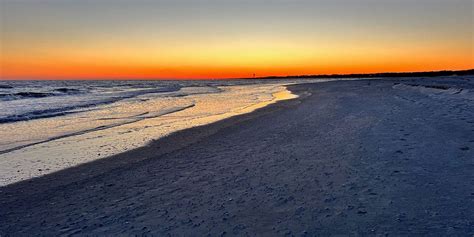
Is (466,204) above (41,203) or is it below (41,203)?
above

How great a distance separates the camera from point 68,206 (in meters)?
6.65

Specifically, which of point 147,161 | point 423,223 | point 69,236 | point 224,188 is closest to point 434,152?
point 423,223

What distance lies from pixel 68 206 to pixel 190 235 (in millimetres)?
2865

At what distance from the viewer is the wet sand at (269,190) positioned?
5.38m

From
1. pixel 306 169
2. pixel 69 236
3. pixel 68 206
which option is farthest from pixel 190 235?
pixel 306 169

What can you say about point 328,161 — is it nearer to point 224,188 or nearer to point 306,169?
point 306,169

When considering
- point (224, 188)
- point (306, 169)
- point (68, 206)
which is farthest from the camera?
point (306, 169)

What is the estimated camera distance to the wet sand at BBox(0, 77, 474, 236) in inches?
212

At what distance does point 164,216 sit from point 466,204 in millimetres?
4818

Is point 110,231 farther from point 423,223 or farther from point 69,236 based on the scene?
point 423,223

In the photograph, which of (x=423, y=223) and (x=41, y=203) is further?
(x=41, y=203)

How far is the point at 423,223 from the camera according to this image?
5.07 metres

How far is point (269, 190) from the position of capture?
22.9ft

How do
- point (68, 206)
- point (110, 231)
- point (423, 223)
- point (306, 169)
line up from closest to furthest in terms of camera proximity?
point (423, 223) → point (110, 231) → point (68, 206) → point (306, 169)
